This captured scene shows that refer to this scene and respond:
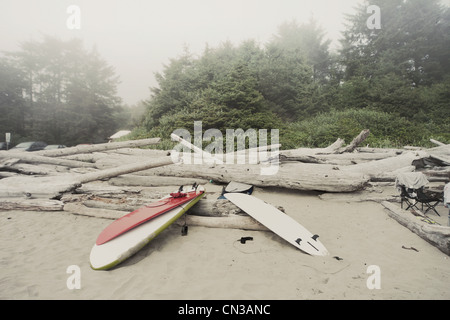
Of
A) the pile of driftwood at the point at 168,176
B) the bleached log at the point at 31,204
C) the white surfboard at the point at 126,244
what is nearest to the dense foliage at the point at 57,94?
the pile of driftwood at the point at 168,176

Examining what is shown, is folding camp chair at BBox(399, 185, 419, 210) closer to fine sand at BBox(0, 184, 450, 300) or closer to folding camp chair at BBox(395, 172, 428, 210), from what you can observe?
folding camp chair at BBox(395, 172, 428, 210)

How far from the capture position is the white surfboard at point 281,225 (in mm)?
3416

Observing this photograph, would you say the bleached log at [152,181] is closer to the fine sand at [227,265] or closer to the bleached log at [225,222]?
the fine sand at [227,265]

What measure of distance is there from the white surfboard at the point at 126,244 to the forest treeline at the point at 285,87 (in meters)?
9.60

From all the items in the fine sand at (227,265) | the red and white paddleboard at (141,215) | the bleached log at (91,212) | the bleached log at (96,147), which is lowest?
the fine sand at (227,265)

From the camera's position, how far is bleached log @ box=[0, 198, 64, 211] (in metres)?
5.05

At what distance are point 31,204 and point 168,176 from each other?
3.61 meters

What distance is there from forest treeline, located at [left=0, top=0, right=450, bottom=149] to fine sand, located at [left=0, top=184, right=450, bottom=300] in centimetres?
874

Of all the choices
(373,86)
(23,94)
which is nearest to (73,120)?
(23,94)

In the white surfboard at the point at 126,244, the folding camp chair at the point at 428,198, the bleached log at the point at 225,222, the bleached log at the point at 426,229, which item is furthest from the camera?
the folding camp chair at the point at 428,198

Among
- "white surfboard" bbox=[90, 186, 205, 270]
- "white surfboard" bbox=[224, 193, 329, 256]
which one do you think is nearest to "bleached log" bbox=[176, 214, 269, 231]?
"white surfboard" bbox=[224, 193, 329, 256]

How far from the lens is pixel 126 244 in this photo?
3232 mm

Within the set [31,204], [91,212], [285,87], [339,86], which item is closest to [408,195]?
[91,212]

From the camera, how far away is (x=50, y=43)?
2595 centimetres
